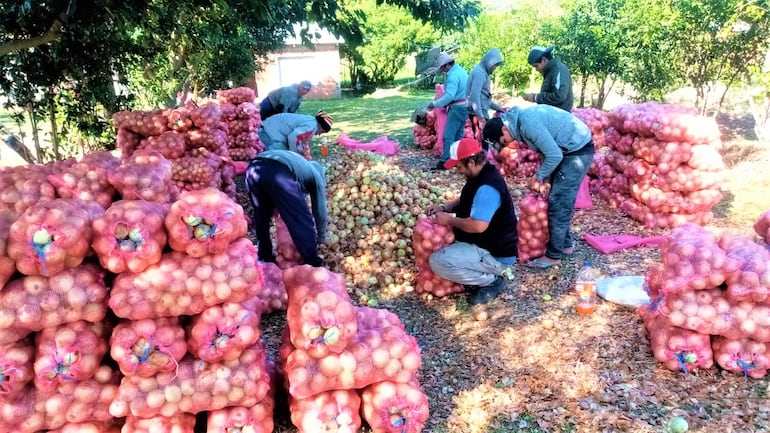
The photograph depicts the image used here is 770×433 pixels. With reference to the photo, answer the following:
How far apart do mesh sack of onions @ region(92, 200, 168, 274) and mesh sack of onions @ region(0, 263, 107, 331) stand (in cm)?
13

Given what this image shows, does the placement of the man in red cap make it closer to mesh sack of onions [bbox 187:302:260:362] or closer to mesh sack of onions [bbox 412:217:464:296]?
mesh sack of onions [bbox 412:217:464:296]

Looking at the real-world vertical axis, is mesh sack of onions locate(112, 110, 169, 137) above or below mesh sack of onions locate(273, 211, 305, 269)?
above

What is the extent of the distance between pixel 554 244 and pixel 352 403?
3.19m

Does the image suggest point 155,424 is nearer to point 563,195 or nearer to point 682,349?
point 682,349

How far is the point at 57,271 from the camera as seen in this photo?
2.31 m

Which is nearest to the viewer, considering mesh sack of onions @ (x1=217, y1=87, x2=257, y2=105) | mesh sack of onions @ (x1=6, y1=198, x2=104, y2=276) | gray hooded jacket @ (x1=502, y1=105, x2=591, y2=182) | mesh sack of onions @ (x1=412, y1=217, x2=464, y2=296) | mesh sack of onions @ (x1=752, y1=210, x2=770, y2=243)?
Answer: mesh sack of onions @ (x1=6, y1=198, x2=104, y2=276)

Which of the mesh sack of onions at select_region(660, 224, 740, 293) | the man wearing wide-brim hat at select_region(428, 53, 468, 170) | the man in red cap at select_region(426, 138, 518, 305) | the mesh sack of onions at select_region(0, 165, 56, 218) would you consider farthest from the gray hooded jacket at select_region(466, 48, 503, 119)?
the mesh sack of onions at select_region(0, 165, 56, 218)

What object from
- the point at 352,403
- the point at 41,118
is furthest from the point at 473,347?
the point at 41,118

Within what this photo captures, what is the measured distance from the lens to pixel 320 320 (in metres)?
2.62

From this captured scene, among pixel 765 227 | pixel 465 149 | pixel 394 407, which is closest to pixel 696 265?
pixel 765 227

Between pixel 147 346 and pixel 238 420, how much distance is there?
2.12 feet

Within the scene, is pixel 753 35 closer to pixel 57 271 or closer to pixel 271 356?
pixel 271 356

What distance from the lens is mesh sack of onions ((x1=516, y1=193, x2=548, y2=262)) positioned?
5.13 m

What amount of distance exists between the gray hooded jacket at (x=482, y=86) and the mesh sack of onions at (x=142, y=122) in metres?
4.82
